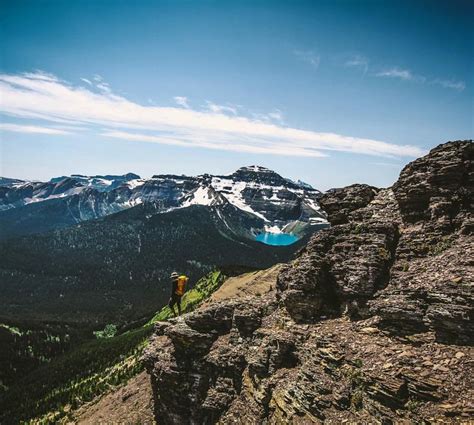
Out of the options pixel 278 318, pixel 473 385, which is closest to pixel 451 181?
pixel 473 385

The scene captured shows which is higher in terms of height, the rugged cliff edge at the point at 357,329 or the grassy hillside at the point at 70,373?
the rugged cliff edge at the point at 357,329

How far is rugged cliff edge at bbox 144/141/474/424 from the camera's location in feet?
66.8

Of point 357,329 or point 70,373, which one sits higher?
point 357,329

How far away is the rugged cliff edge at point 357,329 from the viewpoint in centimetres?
2038

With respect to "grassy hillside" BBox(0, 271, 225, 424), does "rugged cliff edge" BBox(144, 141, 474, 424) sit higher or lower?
higher

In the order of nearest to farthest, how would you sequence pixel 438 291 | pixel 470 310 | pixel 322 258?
pixel 470 310 → pixel 438 291 → pixel 322 258

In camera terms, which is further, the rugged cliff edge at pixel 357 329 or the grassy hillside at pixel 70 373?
the grassy hillside at pixel 70 373

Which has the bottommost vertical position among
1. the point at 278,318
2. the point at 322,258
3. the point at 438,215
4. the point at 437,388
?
the point at 278,318

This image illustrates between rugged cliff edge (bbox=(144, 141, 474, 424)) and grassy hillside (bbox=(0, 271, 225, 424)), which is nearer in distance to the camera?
rugged cliff edge (bbox=(144, 141, 474, 424))

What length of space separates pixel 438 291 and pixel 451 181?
35.0ft

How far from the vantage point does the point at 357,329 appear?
83.9 ft

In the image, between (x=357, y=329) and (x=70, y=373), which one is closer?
(x=357, y=329)

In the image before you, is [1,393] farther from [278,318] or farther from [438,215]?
[438,215]

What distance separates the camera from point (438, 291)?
2234 cm
